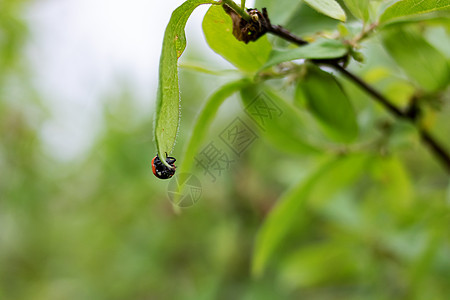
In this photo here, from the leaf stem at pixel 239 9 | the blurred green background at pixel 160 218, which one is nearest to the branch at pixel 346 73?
the leaf stem at pixel 239 9

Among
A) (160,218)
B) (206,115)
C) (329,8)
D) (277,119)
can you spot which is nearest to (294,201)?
(277,119)

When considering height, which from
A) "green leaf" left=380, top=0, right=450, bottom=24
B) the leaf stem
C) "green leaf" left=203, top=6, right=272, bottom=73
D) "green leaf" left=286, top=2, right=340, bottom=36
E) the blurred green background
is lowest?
"green leaf" left=380, top=0, right=450, bottom=24

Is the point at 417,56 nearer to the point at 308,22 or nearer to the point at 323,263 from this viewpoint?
the point at 308,22

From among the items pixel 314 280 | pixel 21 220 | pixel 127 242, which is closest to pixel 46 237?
pixel 21 220

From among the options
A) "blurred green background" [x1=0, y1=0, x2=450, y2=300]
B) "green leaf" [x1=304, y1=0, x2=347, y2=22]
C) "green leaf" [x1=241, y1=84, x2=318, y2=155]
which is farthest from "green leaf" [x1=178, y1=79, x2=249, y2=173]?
"blurred green background" [x1=0, y1=0, x2=450, y2=300]

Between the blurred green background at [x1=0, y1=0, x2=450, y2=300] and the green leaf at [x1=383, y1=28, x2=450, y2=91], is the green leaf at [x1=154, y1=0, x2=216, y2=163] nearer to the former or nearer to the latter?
the green leaf at [x1=383, y1=28, x2=450, y2=91]

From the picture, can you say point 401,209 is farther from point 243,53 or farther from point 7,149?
point 7,149
